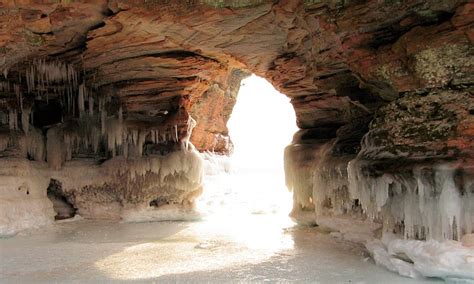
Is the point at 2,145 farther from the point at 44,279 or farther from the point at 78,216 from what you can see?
the point at 44,279

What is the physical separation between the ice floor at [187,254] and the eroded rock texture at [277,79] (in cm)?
127

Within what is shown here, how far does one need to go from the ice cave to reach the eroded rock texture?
0.04 metres

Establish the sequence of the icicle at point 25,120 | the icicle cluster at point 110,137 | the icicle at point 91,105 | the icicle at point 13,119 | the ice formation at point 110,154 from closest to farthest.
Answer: the icicle at point 13,119 → the icicle at point 25,120 → the icicle at point 91,105 → the ice formation at point 110,154 → the icicle cluster at point 110,137

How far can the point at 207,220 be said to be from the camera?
15234mm

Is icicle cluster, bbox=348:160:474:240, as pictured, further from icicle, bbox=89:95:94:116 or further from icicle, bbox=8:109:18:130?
icicle, bbox=8:109:18:130

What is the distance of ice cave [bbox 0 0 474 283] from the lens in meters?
6.71

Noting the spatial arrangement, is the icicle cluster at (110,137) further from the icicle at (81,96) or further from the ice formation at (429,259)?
the ice formation at (429,259)

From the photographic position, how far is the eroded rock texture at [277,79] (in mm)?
6762

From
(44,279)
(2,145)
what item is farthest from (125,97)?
(44,279)

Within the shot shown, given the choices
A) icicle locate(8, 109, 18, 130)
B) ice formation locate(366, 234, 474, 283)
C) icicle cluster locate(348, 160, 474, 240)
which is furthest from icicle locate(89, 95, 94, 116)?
ice formation locate(366, 234, 474, 283)

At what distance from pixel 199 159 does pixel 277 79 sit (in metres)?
4.52

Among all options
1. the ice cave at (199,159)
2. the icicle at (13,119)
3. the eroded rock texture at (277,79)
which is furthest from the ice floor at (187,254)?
the icicle at (13,119)

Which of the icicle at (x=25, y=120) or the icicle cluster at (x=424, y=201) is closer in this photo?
the icicle cluster at (x=424, y=201)

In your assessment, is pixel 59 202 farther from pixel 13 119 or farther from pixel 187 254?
pixel 187 254
